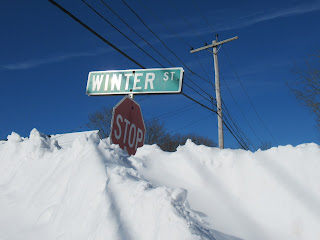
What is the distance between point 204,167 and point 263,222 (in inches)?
42.1

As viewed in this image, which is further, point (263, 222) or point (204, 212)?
point (204, 212)

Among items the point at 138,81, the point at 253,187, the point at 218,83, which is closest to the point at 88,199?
the point at 253,187

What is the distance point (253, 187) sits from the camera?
10.2ft

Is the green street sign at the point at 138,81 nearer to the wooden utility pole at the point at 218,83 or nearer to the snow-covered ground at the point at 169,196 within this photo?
the snow-covered ground at the point at 169,196

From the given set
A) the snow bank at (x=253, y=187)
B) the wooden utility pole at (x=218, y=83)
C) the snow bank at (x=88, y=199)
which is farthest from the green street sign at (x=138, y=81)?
the wooden utility pole at (x=218, y=83)

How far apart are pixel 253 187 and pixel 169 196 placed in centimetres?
126

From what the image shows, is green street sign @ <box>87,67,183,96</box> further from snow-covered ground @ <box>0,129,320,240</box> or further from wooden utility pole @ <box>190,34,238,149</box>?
wooden utility pole @ <box>190,34,238,149</box>

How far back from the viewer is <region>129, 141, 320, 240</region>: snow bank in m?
2.71

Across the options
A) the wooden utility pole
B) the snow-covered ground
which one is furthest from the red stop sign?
the wooden utility pole

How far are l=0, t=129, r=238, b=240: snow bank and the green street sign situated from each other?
1.13 metres

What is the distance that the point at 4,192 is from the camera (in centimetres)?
443

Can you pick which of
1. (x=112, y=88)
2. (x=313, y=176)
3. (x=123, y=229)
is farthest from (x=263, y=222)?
(x=112, y=88)

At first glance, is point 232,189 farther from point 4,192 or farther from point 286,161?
point 4,192

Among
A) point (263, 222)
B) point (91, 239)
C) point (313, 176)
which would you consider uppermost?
point (313, 176)
